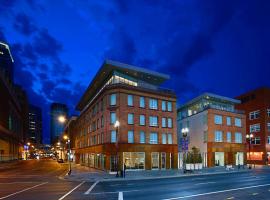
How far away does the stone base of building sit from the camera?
5462 cm

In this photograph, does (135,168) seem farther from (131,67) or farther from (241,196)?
(241,196)

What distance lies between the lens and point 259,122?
84.4 m

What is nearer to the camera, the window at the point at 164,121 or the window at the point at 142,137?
the window at the point at 142,137

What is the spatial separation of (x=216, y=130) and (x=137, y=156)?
22.3m

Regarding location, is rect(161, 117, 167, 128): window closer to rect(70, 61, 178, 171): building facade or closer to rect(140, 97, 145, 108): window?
rect(70, 61, 178, 171): building facade

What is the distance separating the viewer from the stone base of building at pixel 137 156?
54625 mm

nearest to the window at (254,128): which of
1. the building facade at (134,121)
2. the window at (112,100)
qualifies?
the building facade at (134,121)

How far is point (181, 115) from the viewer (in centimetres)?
8606

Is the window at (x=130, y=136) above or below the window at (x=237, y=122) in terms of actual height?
below

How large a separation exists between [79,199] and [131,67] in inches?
1593

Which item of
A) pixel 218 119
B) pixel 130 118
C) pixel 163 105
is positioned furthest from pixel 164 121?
pixel 218 119

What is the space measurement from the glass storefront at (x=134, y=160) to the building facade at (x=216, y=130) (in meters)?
16.5

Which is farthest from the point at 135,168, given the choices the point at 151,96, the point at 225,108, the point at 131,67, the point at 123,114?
the point at 225,108

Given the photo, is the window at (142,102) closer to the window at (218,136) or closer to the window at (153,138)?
the window at (153,138)
